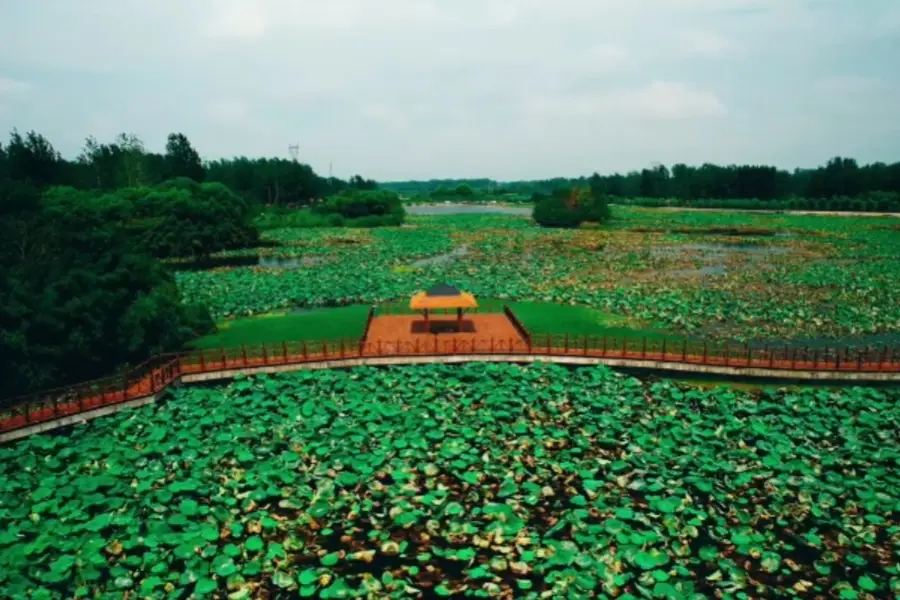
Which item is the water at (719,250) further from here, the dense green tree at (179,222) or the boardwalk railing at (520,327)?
the dense green tree at (179,222)

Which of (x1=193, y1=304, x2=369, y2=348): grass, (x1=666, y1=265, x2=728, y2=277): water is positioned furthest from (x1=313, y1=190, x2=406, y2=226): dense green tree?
(x1=193, y1=304, x2=369, y2=348): grass

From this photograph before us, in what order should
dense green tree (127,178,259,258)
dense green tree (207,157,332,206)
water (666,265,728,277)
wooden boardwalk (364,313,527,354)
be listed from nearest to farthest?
1. wooden boardwalk (364,313,527,354)
2. water (666,265,728,277)
3. dense green tree (127,178,259,258)
4. dense green tree (207,157,332,206)

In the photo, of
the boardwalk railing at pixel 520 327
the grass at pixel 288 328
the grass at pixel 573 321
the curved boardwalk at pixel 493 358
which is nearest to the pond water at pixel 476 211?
the grass at pixel 573 321

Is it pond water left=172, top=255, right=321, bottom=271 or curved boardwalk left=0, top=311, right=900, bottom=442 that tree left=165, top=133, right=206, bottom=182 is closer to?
pond water left=172, top=255, right=321, bottom=271

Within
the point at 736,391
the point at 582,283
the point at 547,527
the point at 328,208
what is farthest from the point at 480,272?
the point at 328,208

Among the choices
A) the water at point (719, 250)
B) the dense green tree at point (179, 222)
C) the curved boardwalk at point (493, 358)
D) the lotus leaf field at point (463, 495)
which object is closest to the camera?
the lotus leaf field at point (463, 495)

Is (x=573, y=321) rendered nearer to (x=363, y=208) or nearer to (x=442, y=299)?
(x=442, y=299)
